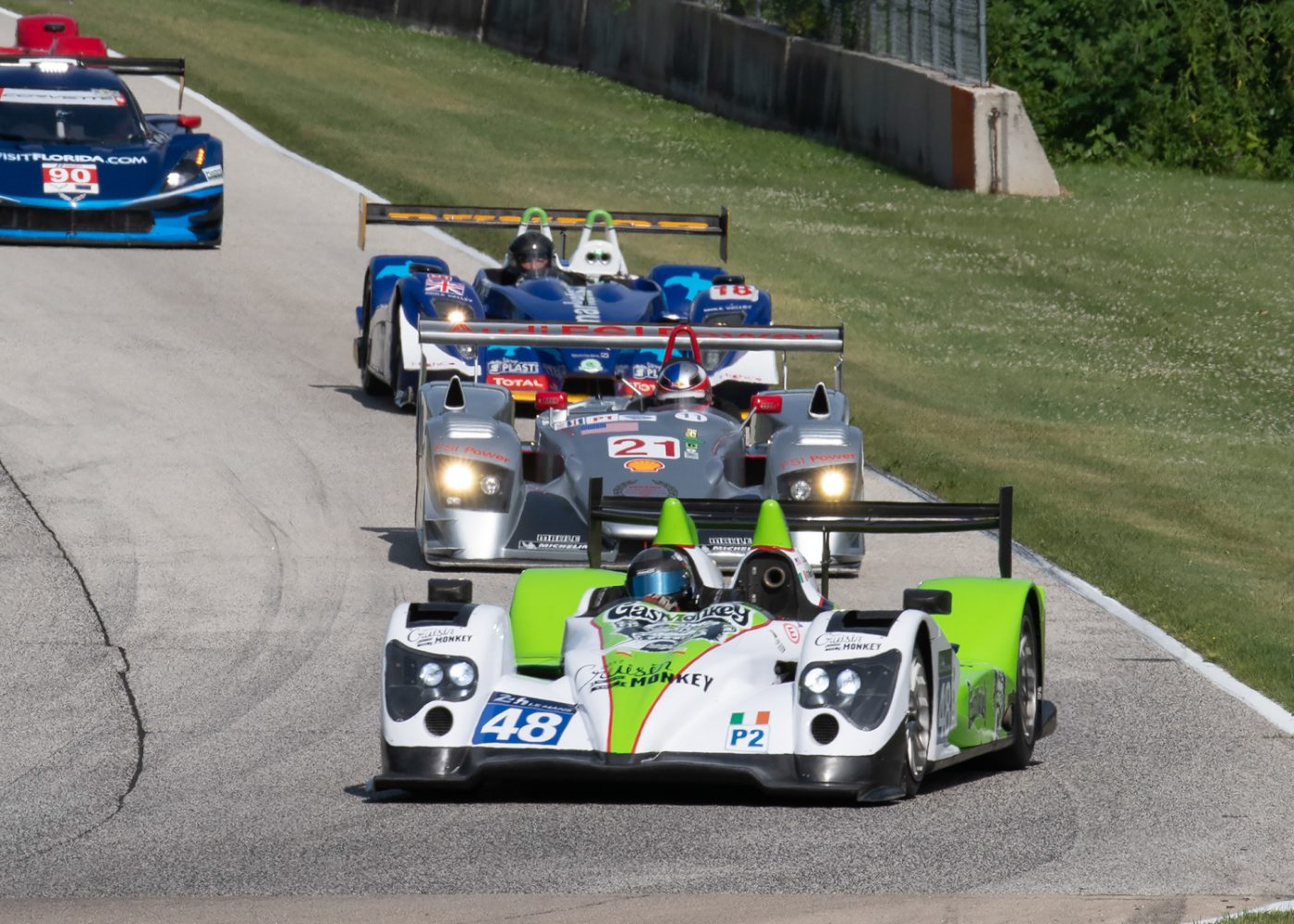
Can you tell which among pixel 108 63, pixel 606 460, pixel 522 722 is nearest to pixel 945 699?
pixel 522 722

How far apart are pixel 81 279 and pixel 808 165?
506 inches

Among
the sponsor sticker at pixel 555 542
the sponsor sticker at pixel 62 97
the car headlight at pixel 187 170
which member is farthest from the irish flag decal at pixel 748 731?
the sponsor sticker at pixel 62 97

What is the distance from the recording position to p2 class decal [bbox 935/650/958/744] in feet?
29.4

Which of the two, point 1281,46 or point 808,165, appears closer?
point 808,165

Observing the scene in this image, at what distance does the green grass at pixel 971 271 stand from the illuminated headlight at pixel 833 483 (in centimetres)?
162

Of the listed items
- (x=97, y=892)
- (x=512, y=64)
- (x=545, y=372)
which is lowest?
(x=97, y=892)

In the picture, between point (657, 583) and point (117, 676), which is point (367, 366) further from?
point (657, 583)

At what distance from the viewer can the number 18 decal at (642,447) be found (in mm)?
13875

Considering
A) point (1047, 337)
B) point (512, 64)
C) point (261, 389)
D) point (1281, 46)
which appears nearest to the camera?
point (261, 389)

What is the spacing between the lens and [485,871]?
7.68m

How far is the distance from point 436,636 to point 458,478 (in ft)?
15.5

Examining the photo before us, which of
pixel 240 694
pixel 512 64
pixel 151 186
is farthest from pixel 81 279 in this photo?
pixel 512 64

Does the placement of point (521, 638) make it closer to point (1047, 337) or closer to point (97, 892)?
point (97, 892)

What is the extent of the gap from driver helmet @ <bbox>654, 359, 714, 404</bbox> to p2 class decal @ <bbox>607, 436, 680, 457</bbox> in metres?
0.64
